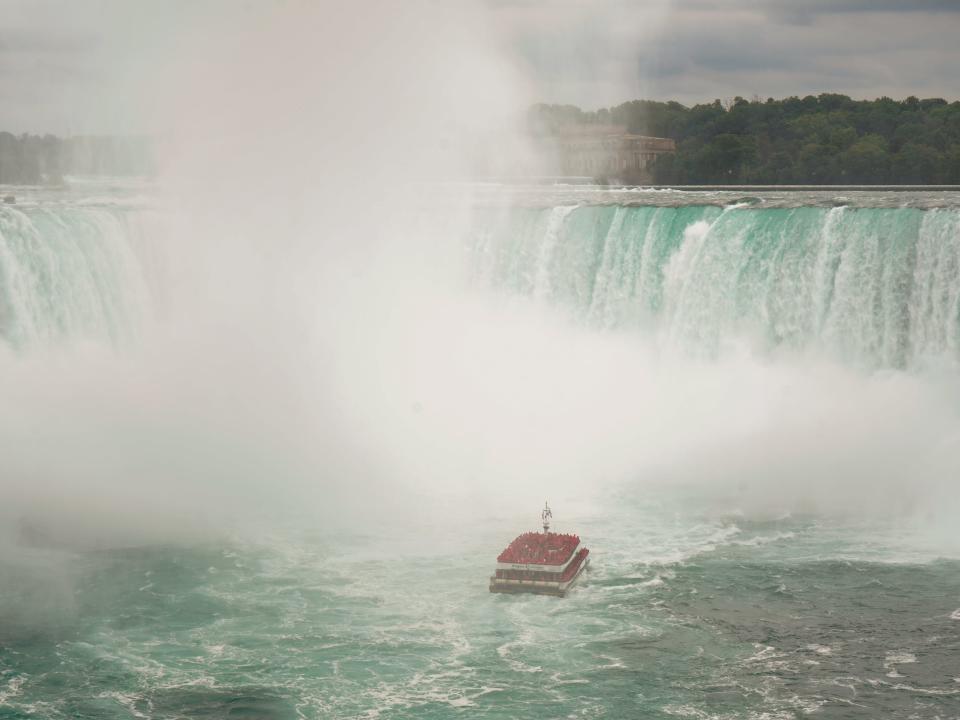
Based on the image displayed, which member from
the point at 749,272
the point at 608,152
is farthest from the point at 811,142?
the point at 749,272

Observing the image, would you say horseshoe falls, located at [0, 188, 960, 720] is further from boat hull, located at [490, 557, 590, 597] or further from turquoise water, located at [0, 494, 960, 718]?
boat hull, located at [490, 557, 590, 597]

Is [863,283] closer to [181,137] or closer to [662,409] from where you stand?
[662,409]

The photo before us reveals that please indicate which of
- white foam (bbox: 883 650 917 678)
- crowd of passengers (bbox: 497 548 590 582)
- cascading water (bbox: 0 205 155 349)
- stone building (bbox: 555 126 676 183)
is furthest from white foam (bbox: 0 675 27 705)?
stone building (bbox: 555 126 676 183)

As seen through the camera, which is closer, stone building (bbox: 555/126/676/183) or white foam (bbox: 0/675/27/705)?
white foam (bbox: 0/675/27/705)

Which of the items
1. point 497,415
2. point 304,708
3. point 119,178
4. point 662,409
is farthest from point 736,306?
point 119,178

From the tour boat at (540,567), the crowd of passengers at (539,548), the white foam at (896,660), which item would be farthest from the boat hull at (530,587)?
the white foam at (896,660)

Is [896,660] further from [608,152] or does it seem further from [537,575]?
[608,152]

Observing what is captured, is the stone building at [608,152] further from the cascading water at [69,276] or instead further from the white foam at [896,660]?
the white foam at [896,660]

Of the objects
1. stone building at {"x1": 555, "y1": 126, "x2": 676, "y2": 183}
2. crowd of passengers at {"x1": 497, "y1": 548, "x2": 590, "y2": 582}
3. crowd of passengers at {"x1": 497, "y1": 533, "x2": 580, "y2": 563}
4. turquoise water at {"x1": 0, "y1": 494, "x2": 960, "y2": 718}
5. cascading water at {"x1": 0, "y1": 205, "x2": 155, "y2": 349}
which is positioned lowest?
turquoise water at {"x1": 0, "y1": 494, "x2": 960, "y2": 718}
